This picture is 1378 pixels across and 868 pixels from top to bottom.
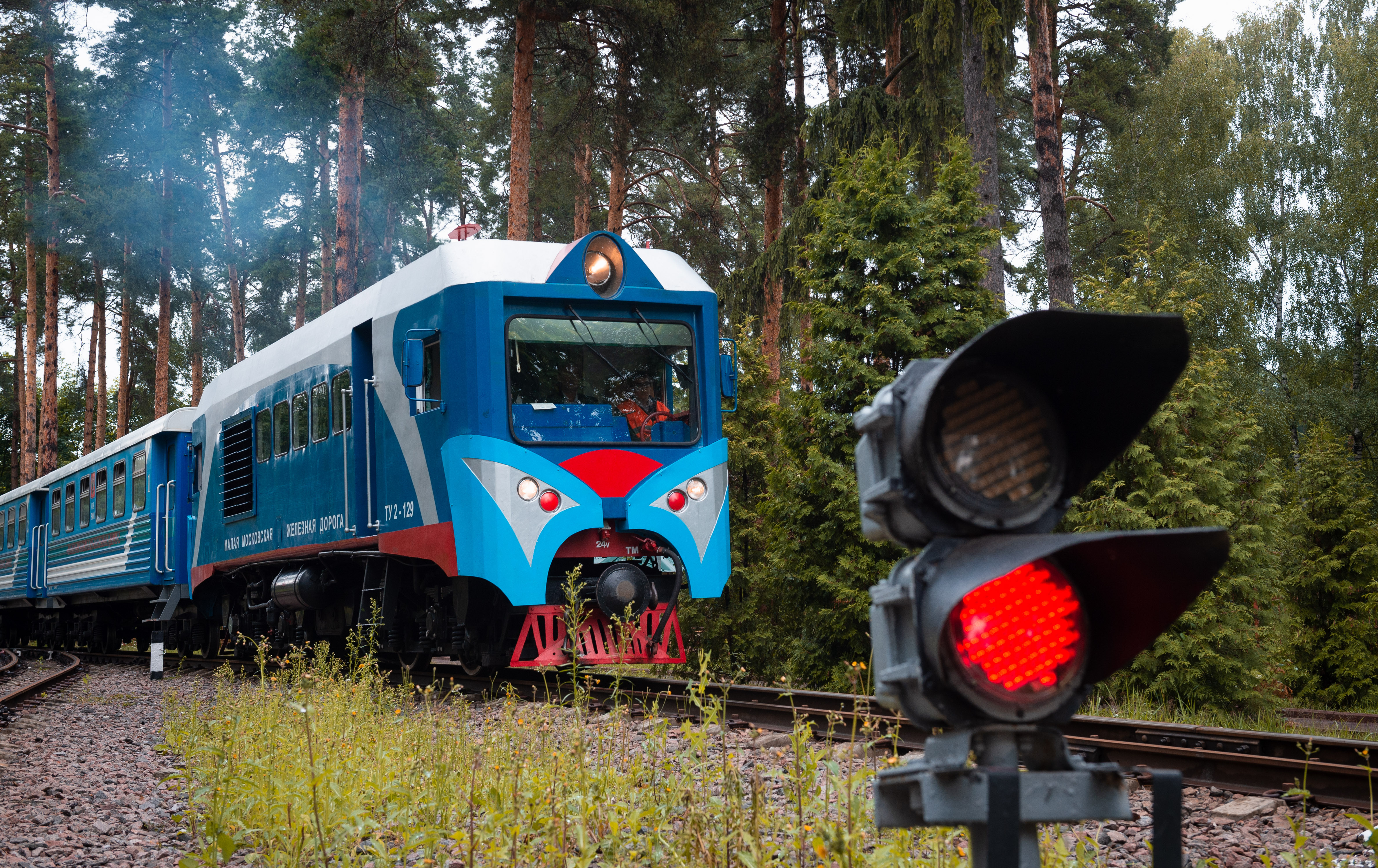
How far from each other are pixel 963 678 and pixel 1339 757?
4684 millimetres

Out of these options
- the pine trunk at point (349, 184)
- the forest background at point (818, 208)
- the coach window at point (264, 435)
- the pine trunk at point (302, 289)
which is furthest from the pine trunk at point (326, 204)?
the coach window at point (264, 435)

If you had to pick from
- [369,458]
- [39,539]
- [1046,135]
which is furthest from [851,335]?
[39,539]

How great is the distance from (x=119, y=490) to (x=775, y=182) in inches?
461

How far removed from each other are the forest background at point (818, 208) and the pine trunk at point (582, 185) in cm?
11

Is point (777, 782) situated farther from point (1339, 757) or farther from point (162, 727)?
point (162, 727)

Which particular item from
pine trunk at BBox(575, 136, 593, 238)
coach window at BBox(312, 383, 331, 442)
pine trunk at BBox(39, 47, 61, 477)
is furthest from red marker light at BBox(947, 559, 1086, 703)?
pine trunk at BBox(39, 47, 61, 477)

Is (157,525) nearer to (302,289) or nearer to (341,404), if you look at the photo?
(341,404)

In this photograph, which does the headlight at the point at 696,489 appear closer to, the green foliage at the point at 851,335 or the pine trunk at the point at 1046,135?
the green foliage at the point at 851,335

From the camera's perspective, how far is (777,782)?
A: 5332 millimetres

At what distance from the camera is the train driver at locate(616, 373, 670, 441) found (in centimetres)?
883

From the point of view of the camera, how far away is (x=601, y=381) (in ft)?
29.0

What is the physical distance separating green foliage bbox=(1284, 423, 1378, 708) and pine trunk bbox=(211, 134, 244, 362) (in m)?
29.8

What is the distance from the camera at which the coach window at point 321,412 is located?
34.3 ft

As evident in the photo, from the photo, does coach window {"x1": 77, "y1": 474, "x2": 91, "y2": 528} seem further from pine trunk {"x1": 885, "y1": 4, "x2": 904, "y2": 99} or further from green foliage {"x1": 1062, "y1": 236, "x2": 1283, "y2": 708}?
green foliage {"x1": 1062, "y1": 236, "x2": 1283, "y2": 708}
